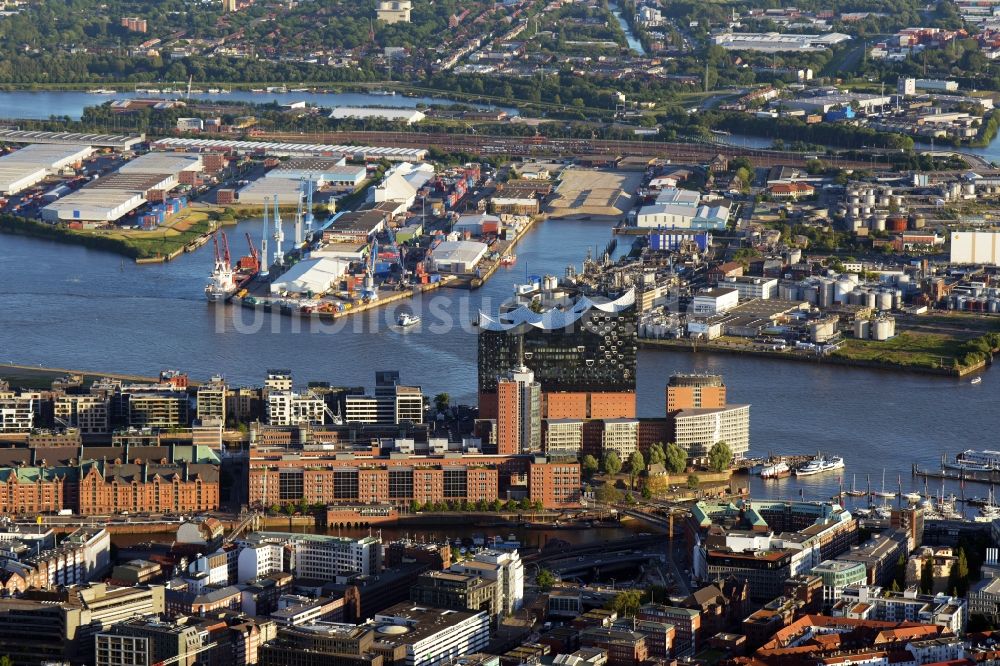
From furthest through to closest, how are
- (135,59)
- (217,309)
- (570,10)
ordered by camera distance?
1. (570,10)
2. (135,59)
3. (217,309)

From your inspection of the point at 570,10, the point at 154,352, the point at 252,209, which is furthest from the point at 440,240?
the point at 570,10

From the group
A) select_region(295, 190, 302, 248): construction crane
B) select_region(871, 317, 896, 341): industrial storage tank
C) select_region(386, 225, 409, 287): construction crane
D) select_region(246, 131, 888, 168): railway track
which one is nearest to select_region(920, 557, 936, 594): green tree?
select_region(871, 317, 896, 341): industrial storage tank

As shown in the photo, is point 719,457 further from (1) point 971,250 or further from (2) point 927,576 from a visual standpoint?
(1) point 971,250

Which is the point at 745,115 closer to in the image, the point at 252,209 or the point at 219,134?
the point at 219,134

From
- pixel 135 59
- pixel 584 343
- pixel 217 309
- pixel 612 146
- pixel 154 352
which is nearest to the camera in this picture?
pixel 584 343

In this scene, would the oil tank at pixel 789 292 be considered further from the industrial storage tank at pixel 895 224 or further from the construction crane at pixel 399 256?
the industrial storage tank at pixel 895 224
